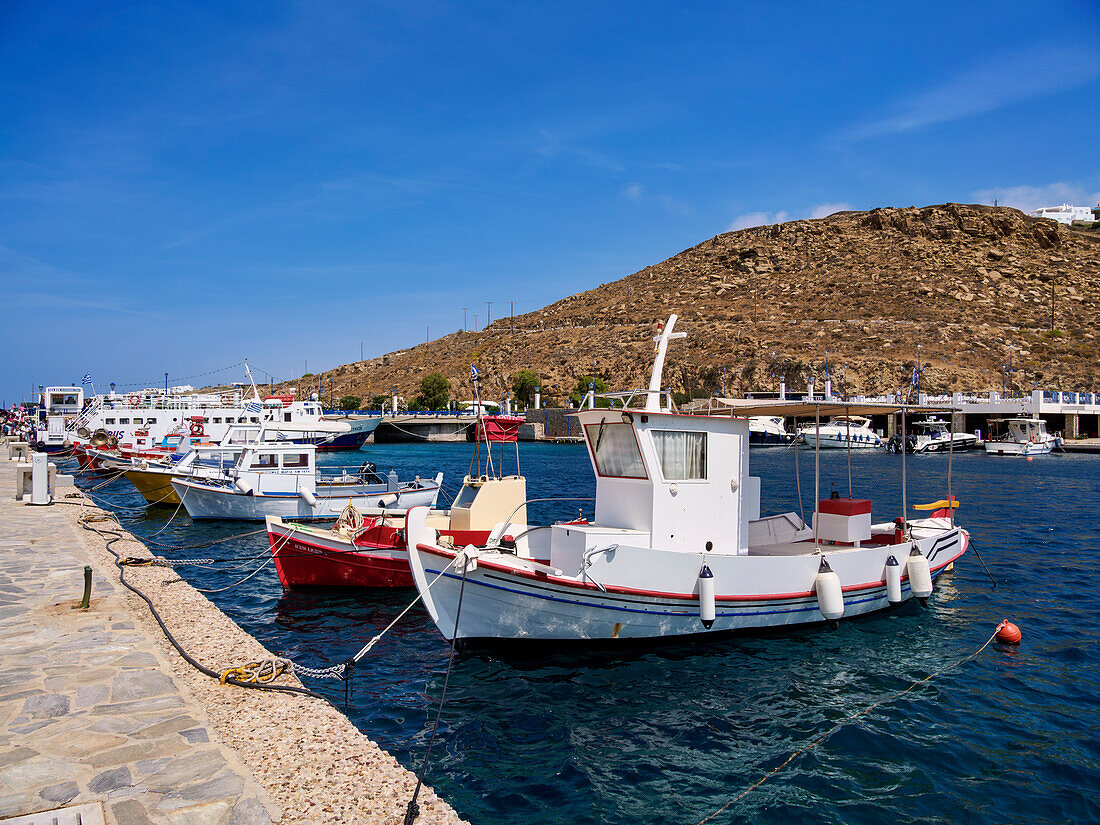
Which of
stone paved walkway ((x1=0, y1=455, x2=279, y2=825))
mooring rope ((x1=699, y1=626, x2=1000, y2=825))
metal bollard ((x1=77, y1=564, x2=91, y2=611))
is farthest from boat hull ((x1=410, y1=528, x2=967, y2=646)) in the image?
metal bollard ((x1=77, y1=564, x2=91, y2=611))

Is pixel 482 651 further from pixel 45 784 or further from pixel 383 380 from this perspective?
pixel 383 380

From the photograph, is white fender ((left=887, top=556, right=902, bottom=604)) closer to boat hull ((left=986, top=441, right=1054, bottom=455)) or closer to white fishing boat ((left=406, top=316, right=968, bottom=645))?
white fishing boat ((left=406, top=316, right=968, bottom=645))

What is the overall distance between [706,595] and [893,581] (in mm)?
4363

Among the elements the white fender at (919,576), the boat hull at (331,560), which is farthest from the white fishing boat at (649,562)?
the boat hull at (331,560)

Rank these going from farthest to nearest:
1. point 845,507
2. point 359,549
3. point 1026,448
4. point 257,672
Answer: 1. point 1026,448
2. point 359,549
3. point 845,507
4. point 257,672

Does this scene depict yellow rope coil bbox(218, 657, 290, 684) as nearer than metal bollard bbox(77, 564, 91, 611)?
Yes

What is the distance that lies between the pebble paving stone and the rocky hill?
8841 cm

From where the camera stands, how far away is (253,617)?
13312 mm

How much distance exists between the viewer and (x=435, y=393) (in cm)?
11994

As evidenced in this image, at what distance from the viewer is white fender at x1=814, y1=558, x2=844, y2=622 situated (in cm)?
1143

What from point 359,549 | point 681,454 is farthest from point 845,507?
point 359,549

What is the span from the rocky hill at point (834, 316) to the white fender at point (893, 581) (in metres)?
80.3

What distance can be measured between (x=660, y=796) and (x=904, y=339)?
102246 mm

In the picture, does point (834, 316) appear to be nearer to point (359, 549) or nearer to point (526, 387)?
point (526, 387)
